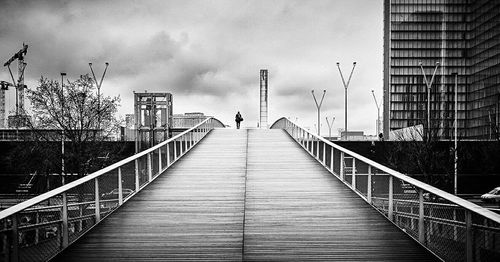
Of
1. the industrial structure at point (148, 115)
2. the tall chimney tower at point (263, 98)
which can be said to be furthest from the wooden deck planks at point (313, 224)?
the tall chimney tower at point (263, 98)

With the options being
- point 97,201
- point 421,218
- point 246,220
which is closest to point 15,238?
point 97,201

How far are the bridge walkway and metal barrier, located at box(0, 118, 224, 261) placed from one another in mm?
236

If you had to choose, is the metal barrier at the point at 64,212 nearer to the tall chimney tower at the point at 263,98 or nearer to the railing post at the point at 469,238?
the railing post at the point at 469,238

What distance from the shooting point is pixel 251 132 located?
26906 millimetres

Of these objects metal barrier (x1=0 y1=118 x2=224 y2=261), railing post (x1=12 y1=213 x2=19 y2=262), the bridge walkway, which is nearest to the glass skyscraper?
the bridge walkway

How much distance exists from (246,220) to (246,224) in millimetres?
297

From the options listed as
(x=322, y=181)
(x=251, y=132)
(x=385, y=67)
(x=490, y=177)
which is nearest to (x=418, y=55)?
(x=385, y=67)

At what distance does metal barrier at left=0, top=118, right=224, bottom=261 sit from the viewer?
5762mm

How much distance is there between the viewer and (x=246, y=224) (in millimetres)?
8461

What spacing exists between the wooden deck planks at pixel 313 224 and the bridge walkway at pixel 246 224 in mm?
14

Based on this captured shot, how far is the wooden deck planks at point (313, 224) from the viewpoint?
22.5 ft

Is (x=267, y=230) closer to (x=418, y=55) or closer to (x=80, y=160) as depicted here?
(x=80, y=160)

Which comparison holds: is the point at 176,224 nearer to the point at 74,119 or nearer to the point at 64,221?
the point at 64,221

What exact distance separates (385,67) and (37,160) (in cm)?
9927
